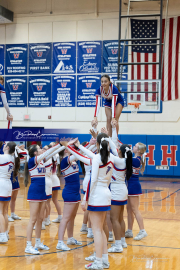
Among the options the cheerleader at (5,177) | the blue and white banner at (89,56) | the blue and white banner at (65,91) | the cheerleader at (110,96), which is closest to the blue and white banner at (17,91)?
the blue and white banner at (65,91)

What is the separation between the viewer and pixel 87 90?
50.6 feet

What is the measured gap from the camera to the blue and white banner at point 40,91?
15.9 meters

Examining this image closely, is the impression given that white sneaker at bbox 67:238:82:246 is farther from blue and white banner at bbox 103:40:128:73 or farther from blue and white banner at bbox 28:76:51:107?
blue and white banner at bbox 28:76:51:107

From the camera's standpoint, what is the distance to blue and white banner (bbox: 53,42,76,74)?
51.1ft

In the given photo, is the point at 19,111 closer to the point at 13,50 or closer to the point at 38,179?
the point at 13,50

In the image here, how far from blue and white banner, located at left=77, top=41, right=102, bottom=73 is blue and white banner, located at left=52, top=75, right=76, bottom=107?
27.4 inches

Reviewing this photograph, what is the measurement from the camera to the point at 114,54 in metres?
15.0

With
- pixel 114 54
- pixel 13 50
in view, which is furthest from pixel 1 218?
pixel 13 50

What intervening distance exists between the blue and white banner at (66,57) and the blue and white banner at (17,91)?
192cm

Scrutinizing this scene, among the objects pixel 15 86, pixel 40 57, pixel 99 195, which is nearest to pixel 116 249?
pixel 99 195

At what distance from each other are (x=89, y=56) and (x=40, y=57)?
93.9 inches

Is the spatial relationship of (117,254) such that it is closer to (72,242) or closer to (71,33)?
(72,242)

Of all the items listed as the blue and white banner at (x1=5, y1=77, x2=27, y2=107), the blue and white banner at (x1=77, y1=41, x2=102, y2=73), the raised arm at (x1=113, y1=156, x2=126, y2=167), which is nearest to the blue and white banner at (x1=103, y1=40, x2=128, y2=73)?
the blue and white banner at (x1=77, y1=41, x2=102, y2=73)

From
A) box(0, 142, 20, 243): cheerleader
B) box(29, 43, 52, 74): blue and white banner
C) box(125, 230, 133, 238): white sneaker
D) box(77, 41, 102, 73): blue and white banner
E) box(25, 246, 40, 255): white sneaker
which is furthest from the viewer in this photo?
box(29, 43, 52, 74): blue and white banner
